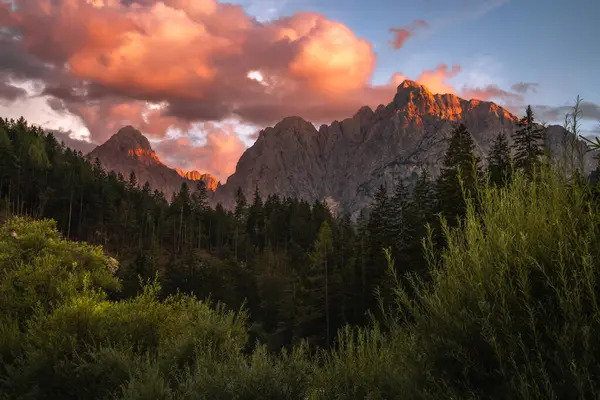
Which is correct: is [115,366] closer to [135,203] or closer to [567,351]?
[567,351]

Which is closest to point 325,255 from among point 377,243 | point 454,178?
point 377,243

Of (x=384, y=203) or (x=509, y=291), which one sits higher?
(x=384, y=203)

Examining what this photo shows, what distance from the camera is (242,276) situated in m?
84.3

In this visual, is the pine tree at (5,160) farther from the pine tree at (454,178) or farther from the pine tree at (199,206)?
the pine tree at (454,178)

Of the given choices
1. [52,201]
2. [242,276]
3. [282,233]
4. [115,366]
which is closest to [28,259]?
[115,366]

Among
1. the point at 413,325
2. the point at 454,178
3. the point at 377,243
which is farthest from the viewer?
the point at 377,243

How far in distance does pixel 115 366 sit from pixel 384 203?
49480 millimetres

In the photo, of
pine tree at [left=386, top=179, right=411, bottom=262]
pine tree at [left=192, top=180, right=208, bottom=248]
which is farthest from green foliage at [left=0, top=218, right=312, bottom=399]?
pine tree at [left=192, top=180, right=208, bottom=248]

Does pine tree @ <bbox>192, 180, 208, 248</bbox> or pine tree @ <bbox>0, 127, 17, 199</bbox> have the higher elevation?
pine tree @ <bbox>0, 127, 17, 199</bbox>

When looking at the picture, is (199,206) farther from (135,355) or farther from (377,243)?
(135,355)

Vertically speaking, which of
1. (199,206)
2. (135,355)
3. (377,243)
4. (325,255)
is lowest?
(135,355)

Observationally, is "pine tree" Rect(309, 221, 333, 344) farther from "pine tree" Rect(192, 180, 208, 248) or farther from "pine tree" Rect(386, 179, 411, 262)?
"pine tree" Rect(192, 180, 208, 248)

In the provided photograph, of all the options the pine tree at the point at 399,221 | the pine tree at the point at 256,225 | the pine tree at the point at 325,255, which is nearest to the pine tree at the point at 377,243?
the pine tree at the point at 399,221

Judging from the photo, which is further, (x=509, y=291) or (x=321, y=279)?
(x=321, y=279)
